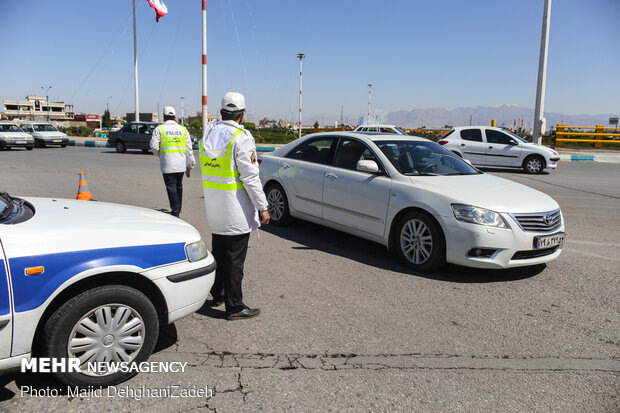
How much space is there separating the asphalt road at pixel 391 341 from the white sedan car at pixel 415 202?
33cm

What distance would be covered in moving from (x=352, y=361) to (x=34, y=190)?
966 cm

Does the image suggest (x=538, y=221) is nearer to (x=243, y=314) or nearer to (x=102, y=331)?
(x=243, y=314)

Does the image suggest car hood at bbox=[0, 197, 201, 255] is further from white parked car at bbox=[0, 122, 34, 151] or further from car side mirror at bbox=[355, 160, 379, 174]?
white parked car at bbox=[0, 122, 34, 151]

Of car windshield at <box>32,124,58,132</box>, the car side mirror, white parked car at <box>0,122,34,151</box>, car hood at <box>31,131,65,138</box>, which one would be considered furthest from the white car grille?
car windshield at <box>32,124,58,132</box>

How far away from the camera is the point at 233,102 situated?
3.83 m

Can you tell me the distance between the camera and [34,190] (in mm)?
10422

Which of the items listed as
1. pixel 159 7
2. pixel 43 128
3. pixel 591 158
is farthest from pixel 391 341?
pixel 43 128

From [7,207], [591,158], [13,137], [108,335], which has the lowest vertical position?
[108,335]

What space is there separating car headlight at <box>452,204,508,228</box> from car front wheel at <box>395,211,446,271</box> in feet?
0.95

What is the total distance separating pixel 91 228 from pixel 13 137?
24275 millimetres

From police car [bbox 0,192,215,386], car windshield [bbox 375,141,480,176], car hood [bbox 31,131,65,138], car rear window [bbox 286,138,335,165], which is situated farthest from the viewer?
car hood [bbox 31,131,65,138]

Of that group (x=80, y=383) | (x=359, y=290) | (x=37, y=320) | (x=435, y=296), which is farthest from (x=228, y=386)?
(x=435, y=296)

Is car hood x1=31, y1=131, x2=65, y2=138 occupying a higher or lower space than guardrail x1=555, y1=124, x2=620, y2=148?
lower

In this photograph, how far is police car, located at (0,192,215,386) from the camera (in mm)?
2492
